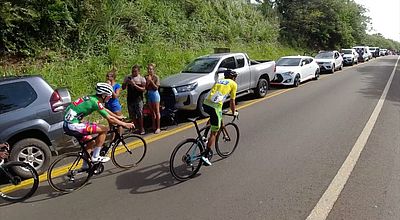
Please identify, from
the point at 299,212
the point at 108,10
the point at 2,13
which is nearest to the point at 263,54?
the point at 108,10

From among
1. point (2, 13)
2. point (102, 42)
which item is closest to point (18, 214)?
point (2, 13)

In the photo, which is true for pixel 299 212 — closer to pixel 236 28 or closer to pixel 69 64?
pixel 69 64

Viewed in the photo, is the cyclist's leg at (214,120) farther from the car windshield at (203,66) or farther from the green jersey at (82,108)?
the car windshield at (203,66)

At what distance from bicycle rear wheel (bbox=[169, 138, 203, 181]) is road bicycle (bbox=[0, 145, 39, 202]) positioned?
6.63ft

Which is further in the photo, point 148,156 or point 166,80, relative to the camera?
point 166,80

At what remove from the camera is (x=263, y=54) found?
1041 inches

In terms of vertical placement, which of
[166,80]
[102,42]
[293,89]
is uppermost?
[102,42]

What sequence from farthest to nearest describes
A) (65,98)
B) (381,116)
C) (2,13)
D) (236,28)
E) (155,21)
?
(236,28) → (155,21) → (2,13) → (381,116) → (65,98)

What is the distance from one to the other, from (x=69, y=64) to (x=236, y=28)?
612 inches

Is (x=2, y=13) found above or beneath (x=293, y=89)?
above

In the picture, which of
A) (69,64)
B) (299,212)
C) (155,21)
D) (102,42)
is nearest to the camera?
(299,212)

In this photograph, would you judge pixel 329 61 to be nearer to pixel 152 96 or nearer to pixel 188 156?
pixel 152 96

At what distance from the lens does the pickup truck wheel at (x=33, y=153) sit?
18.5 feet

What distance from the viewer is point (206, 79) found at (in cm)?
1023
